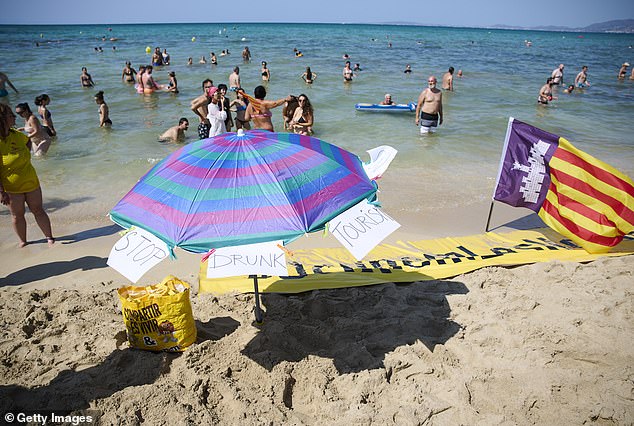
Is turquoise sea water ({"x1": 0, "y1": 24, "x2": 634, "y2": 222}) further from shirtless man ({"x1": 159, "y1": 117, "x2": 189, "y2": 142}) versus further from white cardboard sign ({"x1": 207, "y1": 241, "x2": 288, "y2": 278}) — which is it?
white cardboard sign ({"x1": 207, "y1": 241, "x2": 288, "y2": 278})

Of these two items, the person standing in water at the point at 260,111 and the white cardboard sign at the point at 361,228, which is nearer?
the white cardboard sign at the point at 361,228

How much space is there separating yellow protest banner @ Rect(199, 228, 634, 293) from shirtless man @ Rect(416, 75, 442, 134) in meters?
5.49

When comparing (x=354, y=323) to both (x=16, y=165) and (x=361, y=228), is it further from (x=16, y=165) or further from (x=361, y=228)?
(x=16, y=165)

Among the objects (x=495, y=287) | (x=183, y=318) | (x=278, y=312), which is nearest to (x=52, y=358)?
(x=183, y=318)

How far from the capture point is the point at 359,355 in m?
3.50

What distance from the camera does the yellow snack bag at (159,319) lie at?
11.0 ft

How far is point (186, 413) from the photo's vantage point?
9.35 feet

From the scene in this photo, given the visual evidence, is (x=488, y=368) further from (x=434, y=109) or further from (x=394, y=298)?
(x=434, y=109)

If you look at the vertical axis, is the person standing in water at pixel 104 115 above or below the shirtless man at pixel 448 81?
below

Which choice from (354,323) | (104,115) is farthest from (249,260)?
(104,115)

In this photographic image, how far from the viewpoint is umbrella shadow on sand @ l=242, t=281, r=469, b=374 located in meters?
3.53

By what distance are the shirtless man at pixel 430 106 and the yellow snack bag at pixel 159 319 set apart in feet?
28.5

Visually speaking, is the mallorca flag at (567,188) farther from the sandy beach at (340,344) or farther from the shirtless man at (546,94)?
the shirtless man at (546,94)

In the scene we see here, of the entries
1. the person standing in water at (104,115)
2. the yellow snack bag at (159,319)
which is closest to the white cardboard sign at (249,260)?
the yellow snack bag at (159,319)
